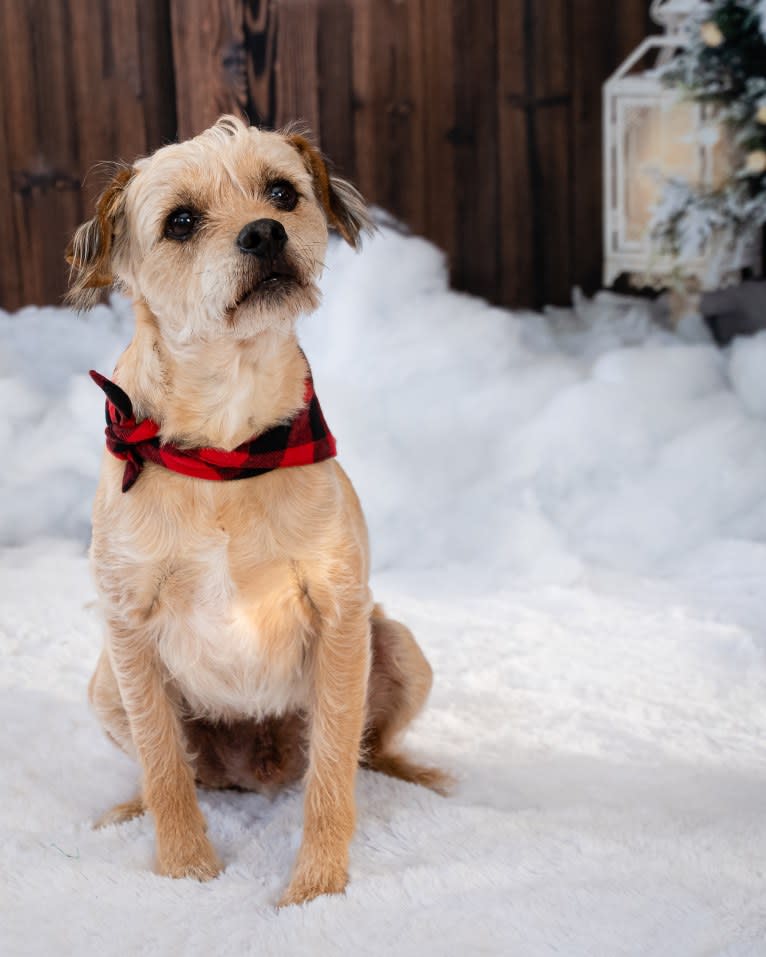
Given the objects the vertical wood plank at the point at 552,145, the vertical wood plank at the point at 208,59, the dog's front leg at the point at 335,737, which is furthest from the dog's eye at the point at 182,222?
the vertical wood plank at the point at 552,145

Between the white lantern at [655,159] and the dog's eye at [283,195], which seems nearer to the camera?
the dog's eye at [283,195]

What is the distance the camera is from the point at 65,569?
2.94 m

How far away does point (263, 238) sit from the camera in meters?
1.51

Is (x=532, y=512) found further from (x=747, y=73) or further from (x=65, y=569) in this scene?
(x=747, y=73)

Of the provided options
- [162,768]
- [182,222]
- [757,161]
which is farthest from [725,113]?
[162,768]

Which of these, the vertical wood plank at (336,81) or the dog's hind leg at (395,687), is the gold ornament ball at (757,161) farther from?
the dog's hind leg at (395,687)

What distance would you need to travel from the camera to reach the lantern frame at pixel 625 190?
3.58 meters

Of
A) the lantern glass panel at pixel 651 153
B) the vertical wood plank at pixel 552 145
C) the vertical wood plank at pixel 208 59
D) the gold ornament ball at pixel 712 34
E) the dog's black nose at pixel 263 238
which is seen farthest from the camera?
the vertical wood plank at pixel 552 145

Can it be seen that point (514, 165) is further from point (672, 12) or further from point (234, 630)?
point (234, 630)

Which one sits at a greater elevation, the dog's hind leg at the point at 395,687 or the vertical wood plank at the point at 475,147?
the vertical wood plank at the point at 475,147

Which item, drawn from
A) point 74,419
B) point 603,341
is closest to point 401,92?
point 603,341

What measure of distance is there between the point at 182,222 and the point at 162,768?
0.77 meters

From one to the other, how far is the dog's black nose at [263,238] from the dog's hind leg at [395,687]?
25.8 inches

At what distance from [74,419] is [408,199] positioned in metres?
1.25
